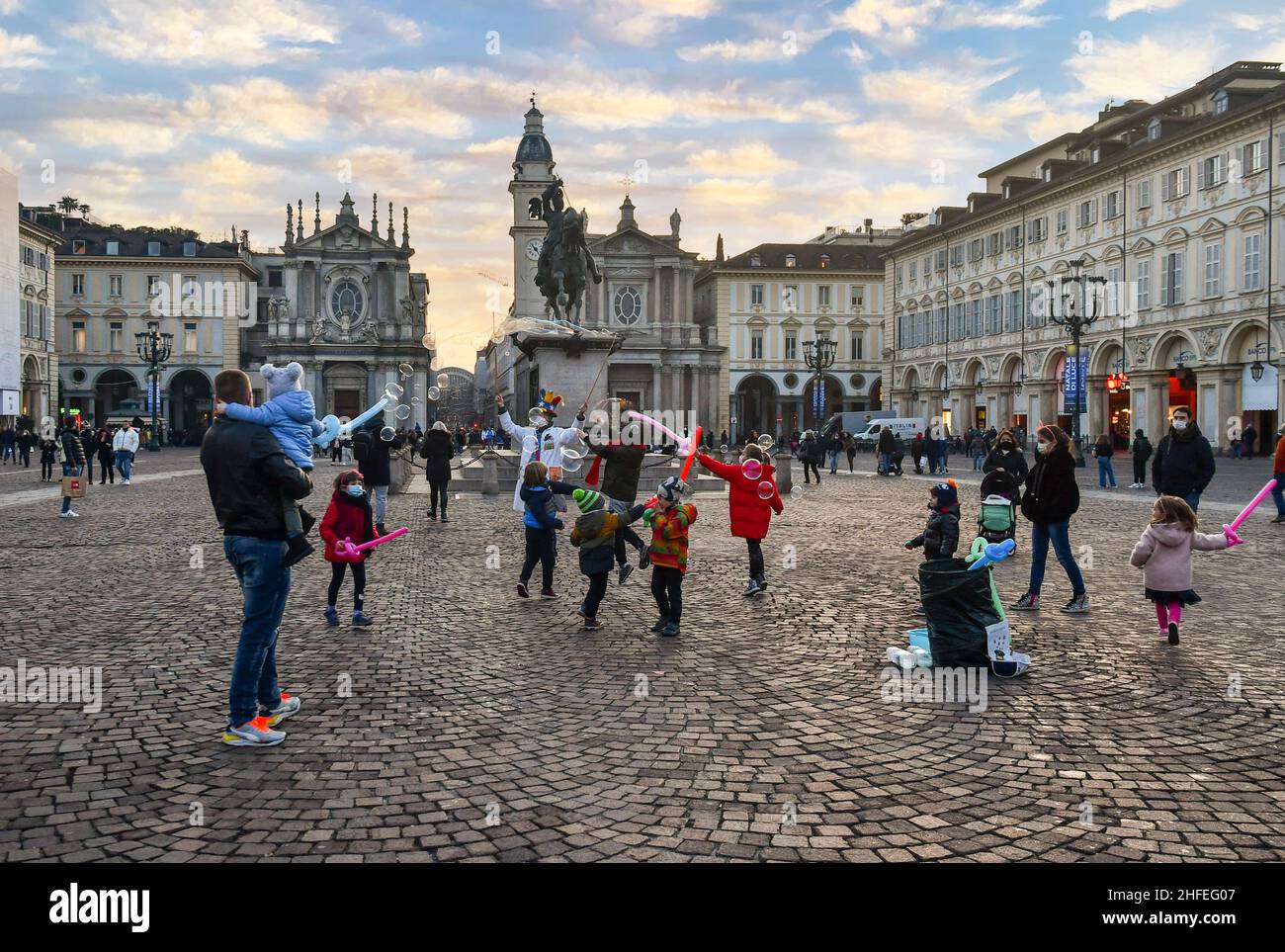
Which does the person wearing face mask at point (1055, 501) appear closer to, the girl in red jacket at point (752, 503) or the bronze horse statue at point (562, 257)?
the girl in red jacket at point (752, 503)

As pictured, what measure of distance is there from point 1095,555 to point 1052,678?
7424 mm

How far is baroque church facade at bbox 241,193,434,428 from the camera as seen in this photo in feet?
258

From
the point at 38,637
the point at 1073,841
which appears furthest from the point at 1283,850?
the point at 38,637

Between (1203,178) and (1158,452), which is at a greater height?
A: (1203,178)

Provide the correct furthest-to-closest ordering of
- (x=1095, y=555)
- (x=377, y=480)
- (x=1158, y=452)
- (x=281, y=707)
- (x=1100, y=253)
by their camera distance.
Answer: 1. (x=1100, y=253)
2. (x=377, y=480)
3. (x=1095, y=555)
4. (x=1158, y=452)
5. (x=281, y=707)

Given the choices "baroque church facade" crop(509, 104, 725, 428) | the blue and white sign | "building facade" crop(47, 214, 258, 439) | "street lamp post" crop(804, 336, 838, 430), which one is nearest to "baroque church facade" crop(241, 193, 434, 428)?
"building facade" crop(47, 214, 258, 439)

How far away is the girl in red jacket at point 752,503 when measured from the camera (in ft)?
34.5

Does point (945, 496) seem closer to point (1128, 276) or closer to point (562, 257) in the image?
point (562, 257)

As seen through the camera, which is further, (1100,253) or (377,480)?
(1100,253)

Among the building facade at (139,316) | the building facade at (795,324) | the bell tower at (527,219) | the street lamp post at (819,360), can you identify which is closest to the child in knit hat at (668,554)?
the street lamp post at (819,360)

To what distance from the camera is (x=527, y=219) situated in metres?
86.4

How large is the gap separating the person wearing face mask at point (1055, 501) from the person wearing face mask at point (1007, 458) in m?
3.84

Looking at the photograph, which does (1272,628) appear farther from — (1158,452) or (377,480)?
(377,480)
